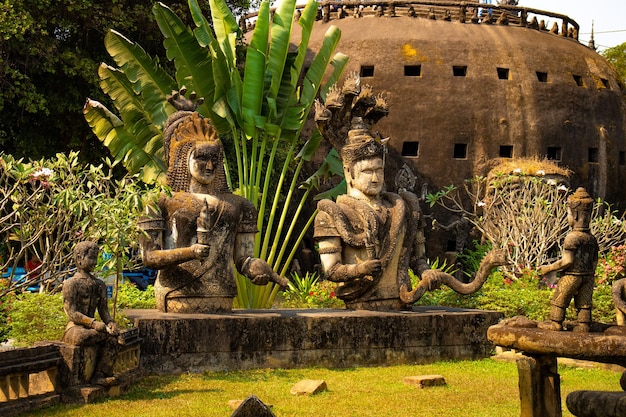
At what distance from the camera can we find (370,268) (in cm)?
988

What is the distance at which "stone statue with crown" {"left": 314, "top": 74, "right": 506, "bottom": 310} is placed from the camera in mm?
10195

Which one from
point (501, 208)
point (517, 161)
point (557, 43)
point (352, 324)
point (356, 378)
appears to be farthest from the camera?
point (557, 43)

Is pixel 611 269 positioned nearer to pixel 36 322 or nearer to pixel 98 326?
pixel 36 322

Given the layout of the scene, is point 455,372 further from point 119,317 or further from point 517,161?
point 517,161

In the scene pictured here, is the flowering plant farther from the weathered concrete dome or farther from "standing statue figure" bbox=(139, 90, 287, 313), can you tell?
the weathered concrete dome

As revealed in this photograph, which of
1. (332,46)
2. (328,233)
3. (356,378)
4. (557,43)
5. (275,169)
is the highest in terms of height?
(557,43)

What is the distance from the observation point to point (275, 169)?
62.8 ft

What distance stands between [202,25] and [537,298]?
6645mm

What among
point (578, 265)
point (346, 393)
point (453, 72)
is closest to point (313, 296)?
point (346, 393)

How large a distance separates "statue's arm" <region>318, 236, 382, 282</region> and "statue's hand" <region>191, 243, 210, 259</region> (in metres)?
1.69

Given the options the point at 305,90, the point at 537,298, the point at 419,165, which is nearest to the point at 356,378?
the point at 537,298

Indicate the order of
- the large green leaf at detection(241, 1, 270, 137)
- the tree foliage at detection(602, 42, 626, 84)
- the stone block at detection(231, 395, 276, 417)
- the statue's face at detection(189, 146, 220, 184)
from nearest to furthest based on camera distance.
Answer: the stone block at detection(231, 395, 276, 417) → the statue's face at detection(189, 146, 220, 184) → the large green leaf at detection(241, 1, 270, 137) → the tree foliage at detection(602, 42, 626, 84)

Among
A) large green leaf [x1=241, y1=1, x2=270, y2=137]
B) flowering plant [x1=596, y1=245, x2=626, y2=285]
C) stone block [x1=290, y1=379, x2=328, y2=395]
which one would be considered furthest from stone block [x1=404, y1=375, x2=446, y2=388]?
large green leaf [x1=241, y1=1, x2=270, y2=137]

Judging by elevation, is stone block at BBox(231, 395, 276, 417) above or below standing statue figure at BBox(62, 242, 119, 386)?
below
